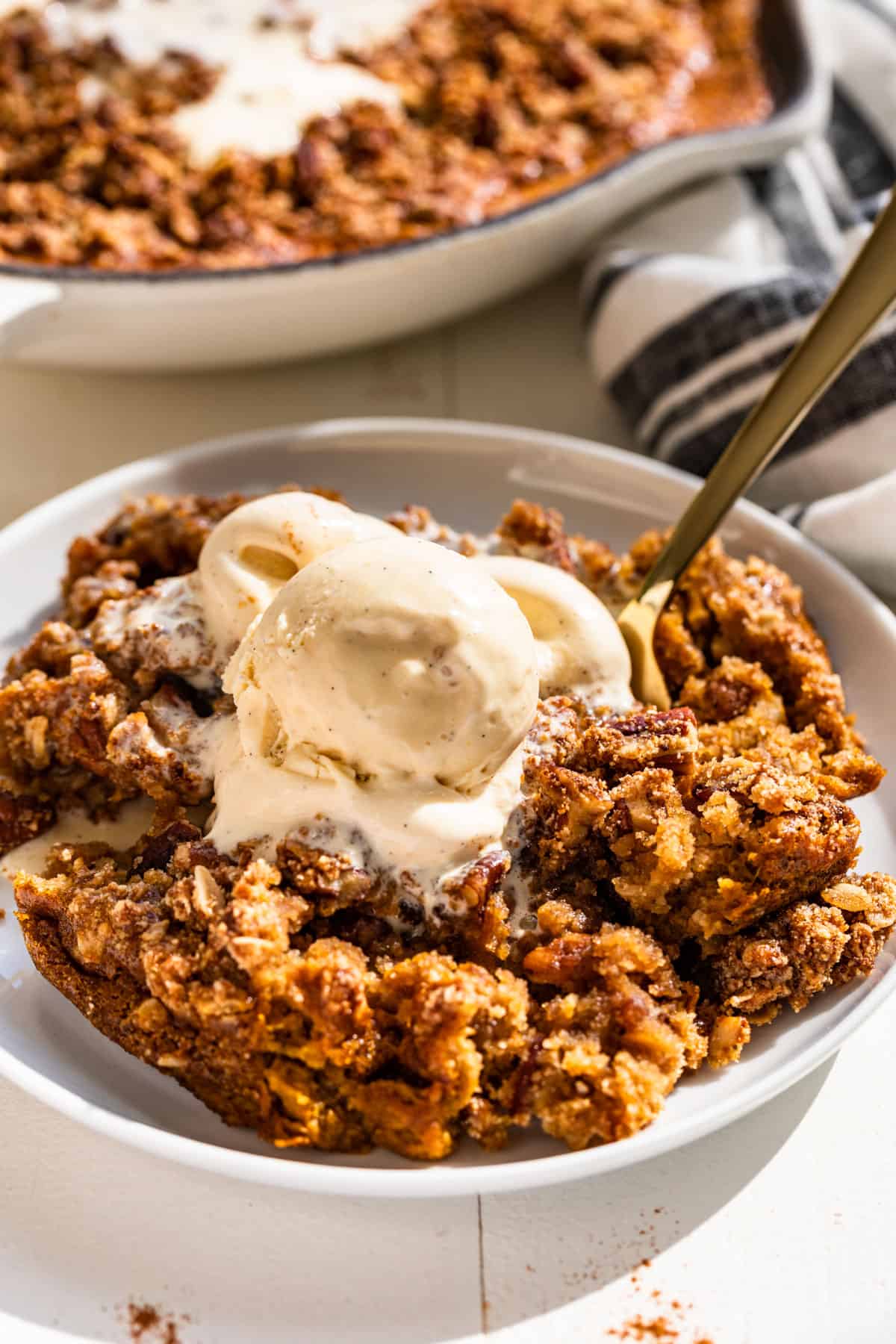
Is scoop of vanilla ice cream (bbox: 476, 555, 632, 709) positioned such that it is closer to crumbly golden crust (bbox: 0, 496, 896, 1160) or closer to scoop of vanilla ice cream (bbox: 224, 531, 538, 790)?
crumbly golden crust (bbox: 0, 496, 896, 1160)

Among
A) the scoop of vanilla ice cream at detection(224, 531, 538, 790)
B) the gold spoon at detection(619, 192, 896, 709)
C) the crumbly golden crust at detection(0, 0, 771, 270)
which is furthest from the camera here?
the crumbly golden crust at detection(0, 0, 771, 270)

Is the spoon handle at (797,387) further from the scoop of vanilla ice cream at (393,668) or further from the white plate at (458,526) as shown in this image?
the scoop of vanilla ice cream at (393,668)

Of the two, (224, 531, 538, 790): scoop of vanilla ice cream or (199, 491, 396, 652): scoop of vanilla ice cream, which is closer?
(224, 531, 538, 790): scoop of vanilla ice cream

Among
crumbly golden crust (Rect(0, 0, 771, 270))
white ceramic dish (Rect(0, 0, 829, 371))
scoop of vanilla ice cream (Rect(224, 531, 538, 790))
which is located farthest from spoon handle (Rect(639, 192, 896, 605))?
crumbly golden crust (Rect(0, 0, 771, 270))

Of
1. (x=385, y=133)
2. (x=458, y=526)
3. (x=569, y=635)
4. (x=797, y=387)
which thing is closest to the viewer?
(x=569, y=635)

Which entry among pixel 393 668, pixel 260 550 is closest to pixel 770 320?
pixel 260 550

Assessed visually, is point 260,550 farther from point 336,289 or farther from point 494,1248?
point 494,1248
